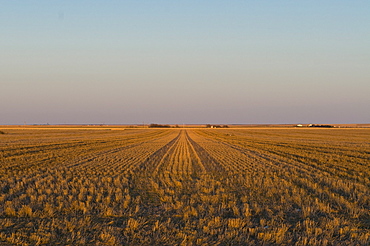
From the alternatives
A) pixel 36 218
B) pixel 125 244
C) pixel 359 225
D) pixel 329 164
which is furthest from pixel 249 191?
pixel 329 164

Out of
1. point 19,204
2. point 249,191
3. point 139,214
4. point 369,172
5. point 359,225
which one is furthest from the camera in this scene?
point 369,172

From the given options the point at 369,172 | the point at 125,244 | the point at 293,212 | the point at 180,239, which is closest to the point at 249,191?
the point at 293,212

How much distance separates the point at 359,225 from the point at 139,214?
5363 mm

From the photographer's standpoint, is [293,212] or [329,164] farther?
[329,164]

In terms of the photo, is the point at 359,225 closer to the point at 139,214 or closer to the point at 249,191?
the point at 249,191

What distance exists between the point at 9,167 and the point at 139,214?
11492 mm

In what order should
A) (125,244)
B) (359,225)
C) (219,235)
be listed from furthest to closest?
1. (359,225)
2. (219,235)
3. (125,244)

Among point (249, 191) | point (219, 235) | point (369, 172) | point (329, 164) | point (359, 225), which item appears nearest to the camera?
point (219, 235)

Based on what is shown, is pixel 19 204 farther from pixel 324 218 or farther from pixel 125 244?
pixel 324 218

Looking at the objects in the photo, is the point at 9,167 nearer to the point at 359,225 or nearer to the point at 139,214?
the point at 139,214

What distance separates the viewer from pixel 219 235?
5891mm

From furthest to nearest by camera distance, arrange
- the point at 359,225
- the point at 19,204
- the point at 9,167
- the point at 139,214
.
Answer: the point at 9,167
the point at 19,204
the point at 139,214
the point at 359,225

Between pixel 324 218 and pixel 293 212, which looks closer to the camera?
pixel 324 218

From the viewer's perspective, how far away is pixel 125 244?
18.1 feet
